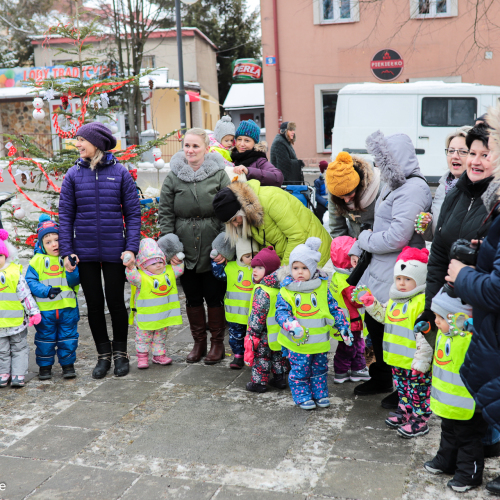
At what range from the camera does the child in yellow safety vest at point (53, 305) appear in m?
5.00

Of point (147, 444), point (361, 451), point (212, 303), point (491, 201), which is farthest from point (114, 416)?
point (491, 201)

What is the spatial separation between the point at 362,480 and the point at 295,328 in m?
1.14

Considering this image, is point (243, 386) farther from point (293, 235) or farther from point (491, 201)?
point (491, 201)

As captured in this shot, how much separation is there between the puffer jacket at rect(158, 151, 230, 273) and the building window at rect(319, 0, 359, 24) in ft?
44.2

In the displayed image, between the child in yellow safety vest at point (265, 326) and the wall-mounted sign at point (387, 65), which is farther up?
the wall-mounted sign at point (387, 65)

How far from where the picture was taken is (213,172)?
16.8 feet

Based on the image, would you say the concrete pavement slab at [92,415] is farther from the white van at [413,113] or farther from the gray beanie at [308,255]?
the white van at [413,113]

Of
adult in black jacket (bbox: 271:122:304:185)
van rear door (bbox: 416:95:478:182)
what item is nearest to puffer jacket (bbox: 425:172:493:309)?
adult in black jacket (bbox: 271:122:304:185)

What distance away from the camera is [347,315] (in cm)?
473

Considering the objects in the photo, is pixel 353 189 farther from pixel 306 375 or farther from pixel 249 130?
pixel 249 130

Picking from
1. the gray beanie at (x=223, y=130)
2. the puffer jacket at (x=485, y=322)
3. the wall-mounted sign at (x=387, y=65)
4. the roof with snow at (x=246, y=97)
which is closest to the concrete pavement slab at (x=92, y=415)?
the puffer jacket at (x=485, y=322)

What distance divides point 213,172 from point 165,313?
130 centimetres

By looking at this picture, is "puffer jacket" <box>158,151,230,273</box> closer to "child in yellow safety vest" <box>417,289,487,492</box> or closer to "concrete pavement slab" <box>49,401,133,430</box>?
"concrete pavement slab" <box>49,401,133,430</box>

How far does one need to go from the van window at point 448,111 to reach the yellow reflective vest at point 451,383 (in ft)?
33.9
